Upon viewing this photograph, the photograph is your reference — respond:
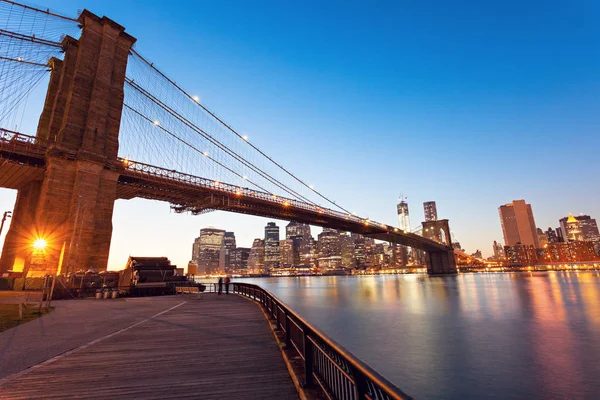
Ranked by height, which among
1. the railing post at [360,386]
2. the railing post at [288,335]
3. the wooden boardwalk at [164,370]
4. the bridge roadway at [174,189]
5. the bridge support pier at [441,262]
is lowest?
the wooden boardwalk at [164,370]

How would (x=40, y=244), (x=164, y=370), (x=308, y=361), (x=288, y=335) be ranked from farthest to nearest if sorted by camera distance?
(x=40, y=244) → (x=288, y=335) → (x=164, y=370) → (x=308, y=361)

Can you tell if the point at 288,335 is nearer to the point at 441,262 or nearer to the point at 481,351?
the point at 481,351

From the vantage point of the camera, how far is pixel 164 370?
562 centimetres

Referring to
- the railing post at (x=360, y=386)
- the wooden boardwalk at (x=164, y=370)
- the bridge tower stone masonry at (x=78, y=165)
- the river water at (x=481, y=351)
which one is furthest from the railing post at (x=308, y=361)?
the bridge tower stone masonry at (x=78, y=165)

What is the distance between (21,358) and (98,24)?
40.9 m

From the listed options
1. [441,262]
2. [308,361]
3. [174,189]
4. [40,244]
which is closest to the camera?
[308,361]

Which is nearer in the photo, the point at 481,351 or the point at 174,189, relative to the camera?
the point at 481,351

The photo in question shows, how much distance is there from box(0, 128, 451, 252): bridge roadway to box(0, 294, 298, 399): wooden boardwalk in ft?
98.2

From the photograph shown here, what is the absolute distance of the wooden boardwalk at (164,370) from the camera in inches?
180

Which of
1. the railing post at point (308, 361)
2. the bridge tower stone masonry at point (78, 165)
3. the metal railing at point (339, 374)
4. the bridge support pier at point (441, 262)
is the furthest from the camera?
the bridge support pier at point (441, 262)

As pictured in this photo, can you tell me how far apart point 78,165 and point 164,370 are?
31.5 metres

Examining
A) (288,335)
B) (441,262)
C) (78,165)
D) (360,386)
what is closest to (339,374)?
(360,386)

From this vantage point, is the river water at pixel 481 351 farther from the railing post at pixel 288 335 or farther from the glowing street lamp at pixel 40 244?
the glowing street lamp at pixel 40 244

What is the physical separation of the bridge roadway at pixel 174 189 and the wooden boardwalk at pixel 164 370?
29916mm
